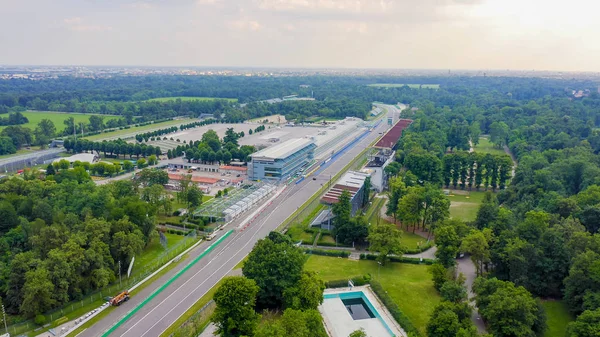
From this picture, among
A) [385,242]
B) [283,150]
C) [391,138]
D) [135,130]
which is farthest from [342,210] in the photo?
[135,130]

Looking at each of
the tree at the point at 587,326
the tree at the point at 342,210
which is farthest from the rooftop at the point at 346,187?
the tree at the point at 587,326

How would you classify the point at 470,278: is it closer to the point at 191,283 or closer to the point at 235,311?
the point at 235,311

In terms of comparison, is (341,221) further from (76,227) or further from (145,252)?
(76,227)

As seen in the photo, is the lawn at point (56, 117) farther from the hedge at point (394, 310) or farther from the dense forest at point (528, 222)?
the hedge at point (394, 310)

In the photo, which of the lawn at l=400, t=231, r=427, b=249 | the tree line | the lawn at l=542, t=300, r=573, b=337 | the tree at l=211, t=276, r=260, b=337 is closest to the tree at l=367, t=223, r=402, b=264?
the lawn at l=400, t=231, r=427, b=249

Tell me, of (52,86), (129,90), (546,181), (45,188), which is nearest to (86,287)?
(45,188)

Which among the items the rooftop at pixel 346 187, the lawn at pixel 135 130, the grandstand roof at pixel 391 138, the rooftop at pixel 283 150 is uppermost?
the rooftop at pixel 283 150
